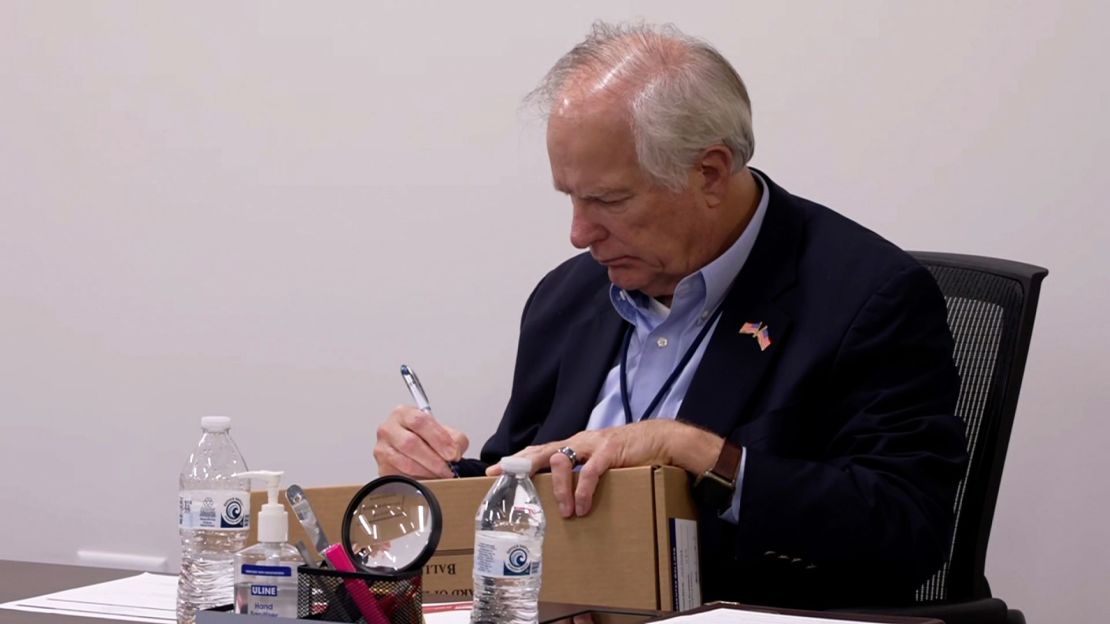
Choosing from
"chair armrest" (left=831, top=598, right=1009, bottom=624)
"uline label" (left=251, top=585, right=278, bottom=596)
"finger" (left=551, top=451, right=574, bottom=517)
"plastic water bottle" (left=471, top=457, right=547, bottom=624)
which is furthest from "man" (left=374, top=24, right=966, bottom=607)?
"uline label" (left=251, top=585, right=278, bottom=596)

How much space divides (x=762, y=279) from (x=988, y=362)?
35 centimetres

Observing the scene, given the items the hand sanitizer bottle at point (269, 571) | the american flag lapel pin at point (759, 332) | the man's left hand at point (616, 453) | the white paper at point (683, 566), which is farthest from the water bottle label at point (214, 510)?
the american flag lapel pin at point (759, 332)

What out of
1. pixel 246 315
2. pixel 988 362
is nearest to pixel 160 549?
pixel 246 315

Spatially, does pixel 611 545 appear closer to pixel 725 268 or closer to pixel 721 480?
pixel 721 480

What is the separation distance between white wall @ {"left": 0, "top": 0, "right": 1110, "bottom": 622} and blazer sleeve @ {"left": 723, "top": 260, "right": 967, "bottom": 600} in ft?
2.12

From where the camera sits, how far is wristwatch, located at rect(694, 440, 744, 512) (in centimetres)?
173

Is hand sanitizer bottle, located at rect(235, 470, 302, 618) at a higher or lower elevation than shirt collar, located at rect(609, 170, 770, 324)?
lower

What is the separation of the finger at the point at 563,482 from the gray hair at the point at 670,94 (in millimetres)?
575

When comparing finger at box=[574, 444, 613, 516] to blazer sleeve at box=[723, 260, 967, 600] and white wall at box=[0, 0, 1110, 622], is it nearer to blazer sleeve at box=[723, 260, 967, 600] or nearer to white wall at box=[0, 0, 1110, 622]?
blazer sleeve at box=[723, 260, 967, 600]

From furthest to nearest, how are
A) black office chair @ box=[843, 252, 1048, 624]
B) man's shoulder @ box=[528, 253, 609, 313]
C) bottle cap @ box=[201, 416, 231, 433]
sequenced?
man's shoulder @ box=[528, 253, 609, 313] < black office chair @ box=[843, 252, 1048, 624] < bottle cap @ box=[201, 416, 231, 433]

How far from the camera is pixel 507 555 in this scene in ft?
4.02

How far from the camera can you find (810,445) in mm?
1975

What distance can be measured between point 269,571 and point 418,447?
31.7 inches

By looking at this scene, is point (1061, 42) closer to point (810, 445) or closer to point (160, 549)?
point (810, 445)
